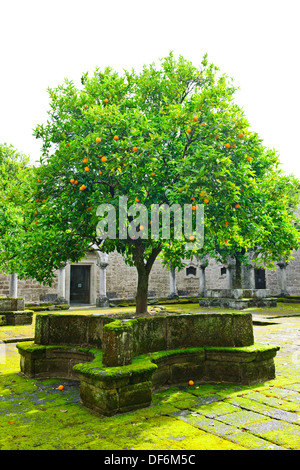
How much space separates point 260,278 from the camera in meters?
24.4

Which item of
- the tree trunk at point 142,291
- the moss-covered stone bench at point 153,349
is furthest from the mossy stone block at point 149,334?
the tree trunk at point 142,291

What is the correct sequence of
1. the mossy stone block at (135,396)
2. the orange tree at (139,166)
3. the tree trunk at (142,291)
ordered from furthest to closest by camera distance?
the tree trunk at (142,291), the orange tree at (139,166), the mossy stone block at (135,396)

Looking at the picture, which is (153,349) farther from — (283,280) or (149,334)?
(283,280)

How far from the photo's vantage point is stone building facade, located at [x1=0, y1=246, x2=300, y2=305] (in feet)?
59.5

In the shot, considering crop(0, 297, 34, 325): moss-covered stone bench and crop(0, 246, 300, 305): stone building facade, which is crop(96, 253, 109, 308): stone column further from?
crop(0, 297, 34, 325): moss-covered stone bench

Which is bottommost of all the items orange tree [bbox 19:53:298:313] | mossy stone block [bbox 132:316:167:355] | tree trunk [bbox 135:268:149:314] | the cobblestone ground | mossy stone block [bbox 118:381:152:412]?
the cobblestone ground

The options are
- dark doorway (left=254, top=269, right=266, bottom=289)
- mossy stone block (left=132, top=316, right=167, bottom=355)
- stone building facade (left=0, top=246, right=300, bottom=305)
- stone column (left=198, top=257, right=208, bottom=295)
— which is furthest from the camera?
Answer: dark doorway (left=254, top=269, right=266, bottom=289)

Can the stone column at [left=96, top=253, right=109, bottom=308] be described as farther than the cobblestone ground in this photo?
Yes

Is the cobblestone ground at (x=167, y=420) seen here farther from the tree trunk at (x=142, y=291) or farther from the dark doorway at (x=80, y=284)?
the dark doorway at (x=80, y=284)

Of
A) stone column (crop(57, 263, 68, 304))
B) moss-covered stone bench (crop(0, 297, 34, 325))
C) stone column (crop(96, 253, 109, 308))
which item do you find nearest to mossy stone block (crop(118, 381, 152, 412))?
moss-covered stone bench (crop(0, 297, 34, 325))

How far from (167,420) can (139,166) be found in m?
3.33

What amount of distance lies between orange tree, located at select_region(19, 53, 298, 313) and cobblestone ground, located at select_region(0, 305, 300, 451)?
1776 millimetres

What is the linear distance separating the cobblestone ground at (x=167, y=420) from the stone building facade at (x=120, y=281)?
13.6 meters

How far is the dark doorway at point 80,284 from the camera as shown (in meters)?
21.0
